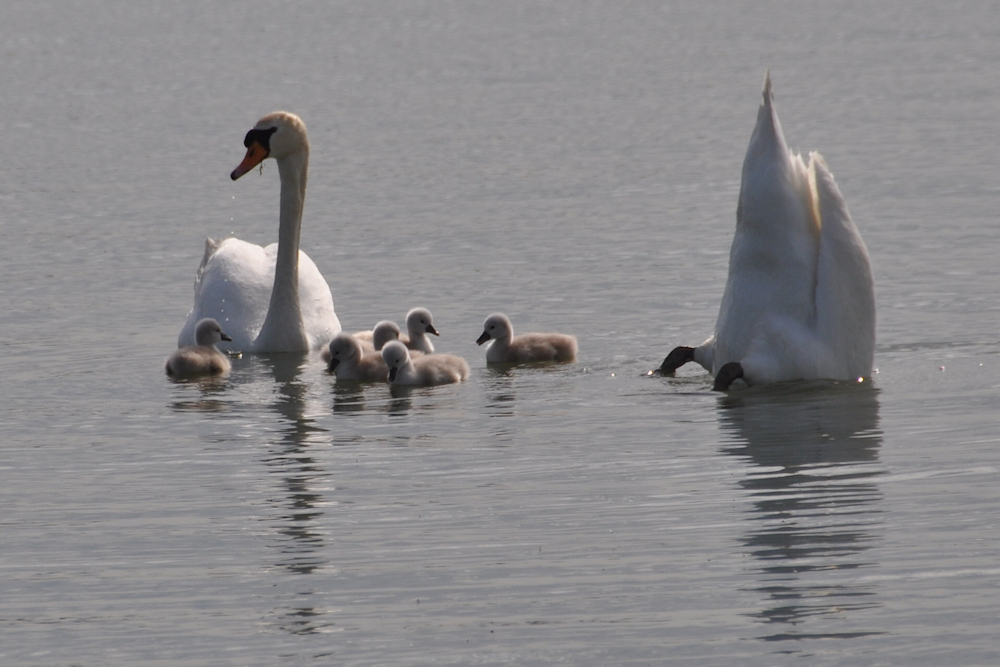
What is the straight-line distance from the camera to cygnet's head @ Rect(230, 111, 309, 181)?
41.5 feet

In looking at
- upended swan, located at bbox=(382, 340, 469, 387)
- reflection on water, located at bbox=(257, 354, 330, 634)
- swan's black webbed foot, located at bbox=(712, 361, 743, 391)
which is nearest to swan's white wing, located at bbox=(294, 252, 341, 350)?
reflection on water, located at bbox=(257, 354, 330, 634)

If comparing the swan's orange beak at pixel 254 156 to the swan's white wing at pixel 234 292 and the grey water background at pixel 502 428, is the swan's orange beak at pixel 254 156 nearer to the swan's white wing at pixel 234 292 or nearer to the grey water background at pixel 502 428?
the swan's white wing at pixel 234 292

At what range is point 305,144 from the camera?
1286cm

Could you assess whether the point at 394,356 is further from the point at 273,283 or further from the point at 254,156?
the point at 254,156

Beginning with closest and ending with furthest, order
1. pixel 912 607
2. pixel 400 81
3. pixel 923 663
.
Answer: pixel 923 663 < pixel 912 607 < pixel 400 81

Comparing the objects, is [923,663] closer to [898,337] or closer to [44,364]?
[898,337]

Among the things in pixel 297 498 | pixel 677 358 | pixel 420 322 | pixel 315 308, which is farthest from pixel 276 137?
pixel 297 498

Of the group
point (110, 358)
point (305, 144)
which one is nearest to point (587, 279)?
point (305, 144)

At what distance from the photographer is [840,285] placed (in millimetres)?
9008

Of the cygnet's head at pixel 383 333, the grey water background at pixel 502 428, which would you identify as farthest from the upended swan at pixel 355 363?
the cygnet's head at pixel 383 333

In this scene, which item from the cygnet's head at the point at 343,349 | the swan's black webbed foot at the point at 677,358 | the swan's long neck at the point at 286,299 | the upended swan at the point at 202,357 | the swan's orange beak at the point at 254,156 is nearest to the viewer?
the swan's black webbed foot at the point at 677,358

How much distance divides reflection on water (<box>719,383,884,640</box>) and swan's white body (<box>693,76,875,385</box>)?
8.9 inches

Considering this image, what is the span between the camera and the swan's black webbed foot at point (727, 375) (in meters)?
9.12

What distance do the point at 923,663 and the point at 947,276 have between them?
8.07m
